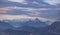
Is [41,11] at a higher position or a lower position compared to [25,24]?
higher

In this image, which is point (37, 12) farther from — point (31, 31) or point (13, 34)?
point (13, 34)

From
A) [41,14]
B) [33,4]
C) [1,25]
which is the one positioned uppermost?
[33,4]

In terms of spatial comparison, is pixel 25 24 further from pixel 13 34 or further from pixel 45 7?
pixel 45 7

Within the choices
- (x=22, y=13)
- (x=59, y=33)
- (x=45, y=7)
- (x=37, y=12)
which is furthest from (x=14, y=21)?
(x=59, y=33)

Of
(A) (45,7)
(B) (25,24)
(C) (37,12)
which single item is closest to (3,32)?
(B) (25,24)

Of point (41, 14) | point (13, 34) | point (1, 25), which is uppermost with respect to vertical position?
point (41, 14)

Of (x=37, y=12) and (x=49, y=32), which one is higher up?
(x=37, y=12)

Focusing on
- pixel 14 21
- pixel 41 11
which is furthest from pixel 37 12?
pixel 14 21

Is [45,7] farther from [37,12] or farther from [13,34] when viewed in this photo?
[13,34]
